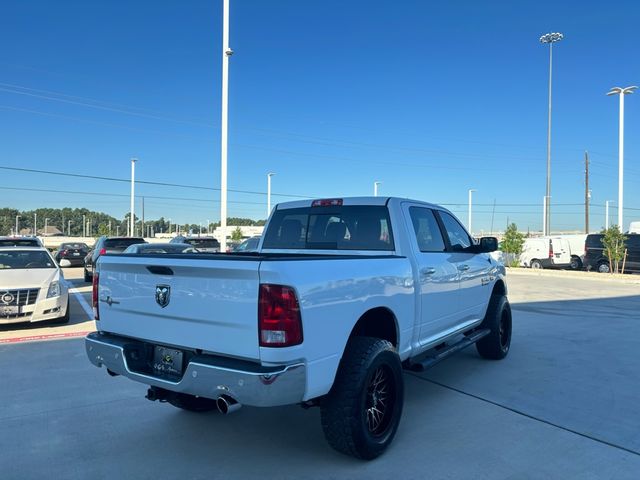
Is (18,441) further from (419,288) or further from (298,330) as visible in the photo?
(419,288)

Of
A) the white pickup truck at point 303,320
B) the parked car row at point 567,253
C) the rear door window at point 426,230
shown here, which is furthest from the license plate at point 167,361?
the parked car row at point 567,253

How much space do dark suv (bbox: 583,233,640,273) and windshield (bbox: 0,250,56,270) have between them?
22655 millimetres

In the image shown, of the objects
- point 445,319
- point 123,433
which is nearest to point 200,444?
point 123,433

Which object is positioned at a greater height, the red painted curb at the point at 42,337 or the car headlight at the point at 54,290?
the car headlight at the point at 54,290

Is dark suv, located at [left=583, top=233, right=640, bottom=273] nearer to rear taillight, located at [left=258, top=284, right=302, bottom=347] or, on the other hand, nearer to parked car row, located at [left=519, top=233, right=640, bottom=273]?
parked car row, located at [left=519, top=233, right=640, bottom=273]

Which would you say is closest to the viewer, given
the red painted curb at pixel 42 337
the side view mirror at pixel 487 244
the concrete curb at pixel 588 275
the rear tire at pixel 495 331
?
the side view mirror at pixel 487 244

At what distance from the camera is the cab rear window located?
466 cm

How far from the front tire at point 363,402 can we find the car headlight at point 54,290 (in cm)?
694

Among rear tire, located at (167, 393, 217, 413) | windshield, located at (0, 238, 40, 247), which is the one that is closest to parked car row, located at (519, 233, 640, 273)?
windshield, located at (0, 238, 40, 247)

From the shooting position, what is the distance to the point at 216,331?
124 inches

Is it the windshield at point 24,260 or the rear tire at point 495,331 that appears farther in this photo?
the windshield at point 24,260

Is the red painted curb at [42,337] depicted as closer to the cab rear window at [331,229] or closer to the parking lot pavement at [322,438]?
the parking lot pavement at [322,438]

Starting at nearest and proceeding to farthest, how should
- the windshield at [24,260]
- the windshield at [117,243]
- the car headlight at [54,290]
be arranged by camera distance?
the car headlight at [54,290] < the windshield at [24,260] < the windshield at [117,243]

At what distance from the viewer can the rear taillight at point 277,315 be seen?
2.95 meters
